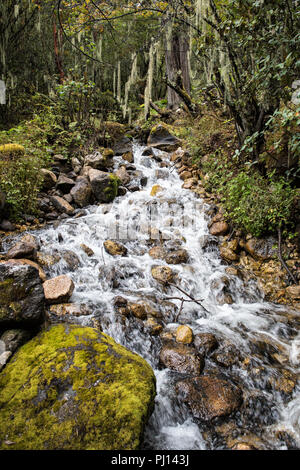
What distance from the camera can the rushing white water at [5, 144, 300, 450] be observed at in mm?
2312

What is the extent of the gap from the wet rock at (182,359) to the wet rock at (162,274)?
4.91ft

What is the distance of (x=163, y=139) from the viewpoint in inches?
404

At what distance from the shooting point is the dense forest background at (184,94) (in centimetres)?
337

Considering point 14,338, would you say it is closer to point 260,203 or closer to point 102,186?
point 260,203

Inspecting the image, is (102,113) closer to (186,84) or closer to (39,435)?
(186,84)

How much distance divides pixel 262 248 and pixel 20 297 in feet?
14.2

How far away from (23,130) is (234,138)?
6514 millimetres

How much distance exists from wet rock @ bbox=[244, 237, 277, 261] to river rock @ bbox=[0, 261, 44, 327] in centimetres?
402

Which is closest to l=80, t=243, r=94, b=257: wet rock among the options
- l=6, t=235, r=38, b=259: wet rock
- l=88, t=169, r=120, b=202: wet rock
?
l=6, t=235, r=38, b=259: wet rock

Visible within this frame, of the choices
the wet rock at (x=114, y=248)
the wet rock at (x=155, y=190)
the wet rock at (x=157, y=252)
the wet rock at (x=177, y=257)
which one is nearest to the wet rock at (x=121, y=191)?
the wet rock at (x=155, y=190)

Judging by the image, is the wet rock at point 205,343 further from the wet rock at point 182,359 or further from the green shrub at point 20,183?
the green shrub at point 20,183

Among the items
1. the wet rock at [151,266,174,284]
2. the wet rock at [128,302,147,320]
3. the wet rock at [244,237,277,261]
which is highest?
the wet rock at [244,237,277,261]

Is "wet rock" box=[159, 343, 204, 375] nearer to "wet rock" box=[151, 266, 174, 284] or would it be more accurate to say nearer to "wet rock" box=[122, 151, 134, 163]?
"wet rock" box=[151, 266, 174, 284]

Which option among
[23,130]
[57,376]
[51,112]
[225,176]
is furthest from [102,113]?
[57,376]
